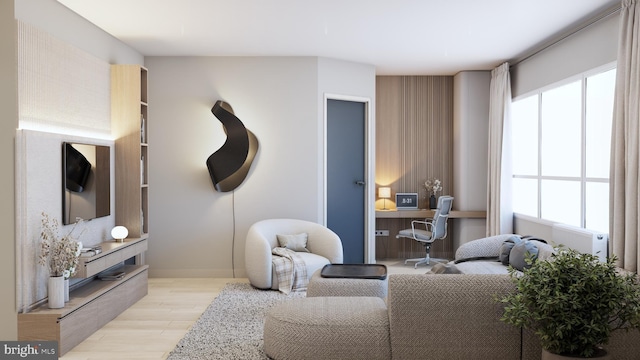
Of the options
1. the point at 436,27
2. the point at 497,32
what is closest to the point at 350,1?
the point at 436,27

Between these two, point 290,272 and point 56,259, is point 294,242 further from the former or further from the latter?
point 56,259

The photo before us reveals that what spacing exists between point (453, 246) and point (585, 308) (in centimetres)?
589

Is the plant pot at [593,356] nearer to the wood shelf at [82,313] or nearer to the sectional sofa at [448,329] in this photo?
the sectional sofa at [448,329]

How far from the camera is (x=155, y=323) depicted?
5008 mm

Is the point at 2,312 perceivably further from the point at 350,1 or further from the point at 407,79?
the point at 407,79

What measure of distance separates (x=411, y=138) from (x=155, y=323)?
16.6 feet

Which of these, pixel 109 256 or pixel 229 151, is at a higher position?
pixel 229 151

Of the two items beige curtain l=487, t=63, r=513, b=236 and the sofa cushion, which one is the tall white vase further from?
beige curtain l=487, t=63, r=513, b=236

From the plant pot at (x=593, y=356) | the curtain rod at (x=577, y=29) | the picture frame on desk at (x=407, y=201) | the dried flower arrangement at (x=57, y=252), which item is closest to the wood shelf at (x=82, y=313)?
the dried flower arrangement at (x=57, y=252)

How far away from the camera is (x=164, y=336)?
459 centimetres

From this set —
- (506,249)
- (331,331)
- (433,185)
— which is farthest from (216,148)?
(331,331)

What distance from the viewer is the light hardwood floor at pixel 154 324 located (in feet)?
13.8

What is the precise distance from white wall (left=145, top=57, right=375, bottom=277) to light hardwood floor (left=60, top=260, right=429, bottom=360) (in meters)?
0.43

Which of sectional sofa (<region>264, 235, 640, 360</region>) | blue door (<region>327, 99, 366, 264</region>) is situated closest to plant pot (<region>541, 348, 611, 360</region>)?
sectional sofa (<region>264, 235, 640, 360</region>)
